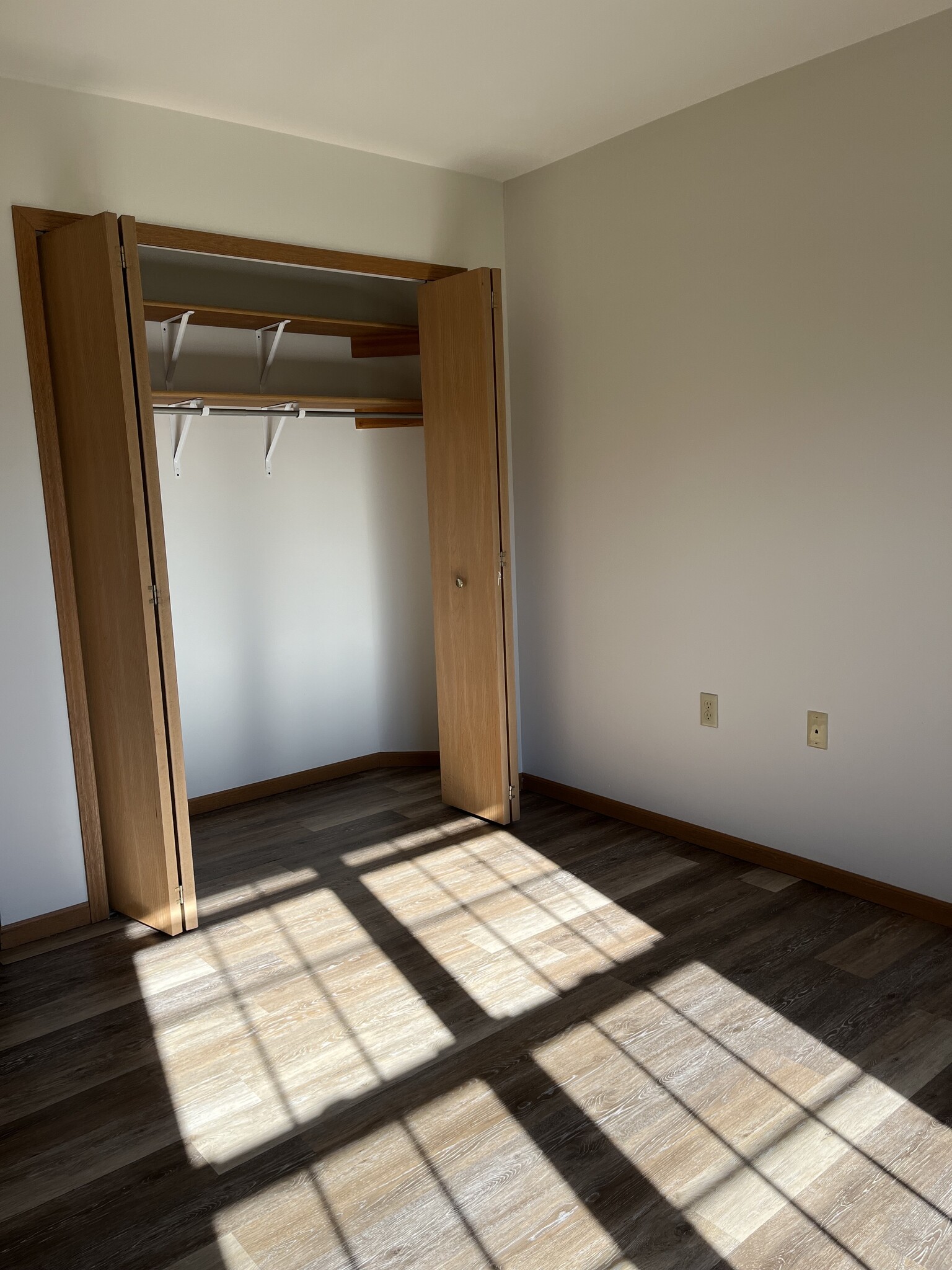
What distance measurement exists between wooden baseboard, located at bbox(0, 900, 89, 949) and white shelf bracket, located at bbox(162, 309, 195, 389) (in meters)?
2.05

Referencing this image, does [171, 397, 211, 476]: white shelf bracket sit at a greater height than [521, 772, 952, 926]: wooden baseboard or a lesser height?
greater

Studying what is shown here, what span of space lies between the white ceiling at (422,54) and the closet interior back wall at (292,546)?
98cm

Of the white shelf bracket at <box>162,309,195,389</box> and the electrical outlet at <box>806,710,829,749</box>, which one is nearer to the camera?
the electrical outlet at <box>806,710,829,749</box>

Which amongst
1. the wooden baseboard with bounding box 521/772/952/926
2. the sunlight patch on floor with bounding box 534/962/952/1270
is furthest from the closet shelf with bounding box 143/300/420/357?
the sunlight patch on floor with bounding box 534/962/952/1270

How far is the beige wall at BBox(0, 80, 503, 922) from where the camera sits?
2980 millimetres

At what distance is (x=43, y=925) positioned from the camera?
10.4ft

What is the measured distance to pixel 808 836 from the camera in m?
3.32

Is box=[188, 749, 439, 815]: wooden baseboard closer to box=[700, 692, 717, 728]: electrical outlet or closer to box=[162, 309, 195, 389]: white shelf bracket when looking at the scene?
box=[700, 692, 717, 728]: electrical outlet

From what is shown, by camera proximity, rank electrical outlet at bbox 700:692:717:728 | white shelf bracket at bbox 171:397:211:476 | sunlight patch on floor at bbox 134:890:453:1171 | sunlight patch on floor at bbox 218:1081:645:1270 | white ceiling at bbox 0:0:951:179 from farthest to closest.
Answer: white shelf bracket at bbox 171:397:211:476
electrical outlet at bbox 700:692:717:728
white ceiling at bbox 0:0:951:179
sunlight patch on floor at bbox 134:890:453:1171
sunlight patch on floor at bbox 218:1081:645:1270

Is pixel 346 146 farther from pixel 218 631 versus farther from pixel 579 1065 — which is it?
pixel 579 1065

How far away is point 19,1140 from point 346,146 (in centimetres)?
336

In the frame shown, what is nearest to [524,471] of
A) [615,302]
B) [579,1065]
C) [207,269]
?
[615,302]

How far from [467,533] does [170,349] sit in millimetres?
1466

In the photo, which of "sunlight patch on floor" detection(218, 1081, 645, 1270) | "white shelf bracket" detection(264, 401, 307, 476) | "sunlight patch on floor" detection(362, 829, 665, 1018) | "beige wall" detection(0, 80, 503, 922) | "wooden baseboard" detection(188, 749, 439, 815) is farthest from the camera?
"wooden baseboard" detection(188, 749, 439, 815)
